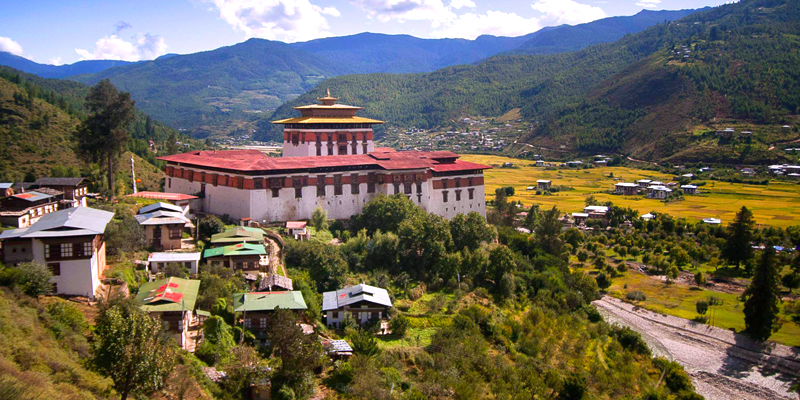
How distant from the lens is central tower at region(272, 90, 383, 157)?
57000 mm

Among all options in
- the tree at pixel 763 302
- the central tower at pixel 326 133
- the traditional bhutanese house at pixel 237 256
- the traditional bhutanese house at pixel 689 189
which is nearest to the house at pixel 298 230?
the traditional bhutanese house at pixel 237 256

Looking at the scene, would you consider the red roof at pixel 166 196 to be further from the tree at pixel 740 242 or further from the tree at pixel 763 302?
the tree at pixel 740 242

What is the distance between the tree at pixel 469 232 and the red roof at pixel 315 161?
6.10 metres

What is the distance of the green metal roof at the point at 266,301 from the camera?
1182 inches

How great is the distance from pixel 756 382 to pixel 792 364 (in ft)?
11.2

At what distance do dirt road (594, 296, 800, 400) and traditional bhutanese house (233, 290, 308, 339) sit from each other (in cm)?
2512

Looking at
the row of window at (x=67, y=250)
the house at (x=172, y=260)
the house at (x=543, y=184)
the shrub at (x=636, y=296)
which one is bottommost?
the shrub at (x=636, y=296)

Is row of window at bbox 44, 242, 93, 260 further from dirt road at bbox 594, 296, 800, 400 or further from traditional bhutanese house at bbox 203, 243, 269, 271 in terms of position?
dirt road at bbox 594, 296, 800, 400

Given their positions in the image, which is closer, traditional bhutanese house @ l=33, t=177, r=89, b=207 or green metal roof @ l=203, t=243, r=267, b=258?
green metal roof @ l=203, t=243, r=267, b=258

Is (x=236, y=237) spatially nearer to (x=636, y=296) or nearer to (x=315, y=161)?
(x=315, y=161)

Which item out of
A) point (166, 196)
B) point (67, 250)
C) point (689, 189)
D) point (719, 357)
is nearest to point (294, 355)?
point (67, 250)

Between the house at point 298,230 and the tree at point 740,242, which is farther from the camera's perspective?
the tree at point 740,242

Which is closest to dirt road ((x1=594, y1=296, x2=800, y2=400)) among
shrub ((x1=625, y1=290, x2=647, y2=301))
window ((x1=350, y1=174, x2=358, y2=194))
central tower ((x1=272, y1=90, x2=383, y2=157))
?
shrub ((x1=625, y1=290, x2=647, y2=301))

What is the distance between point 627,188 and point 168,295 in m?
83.0
